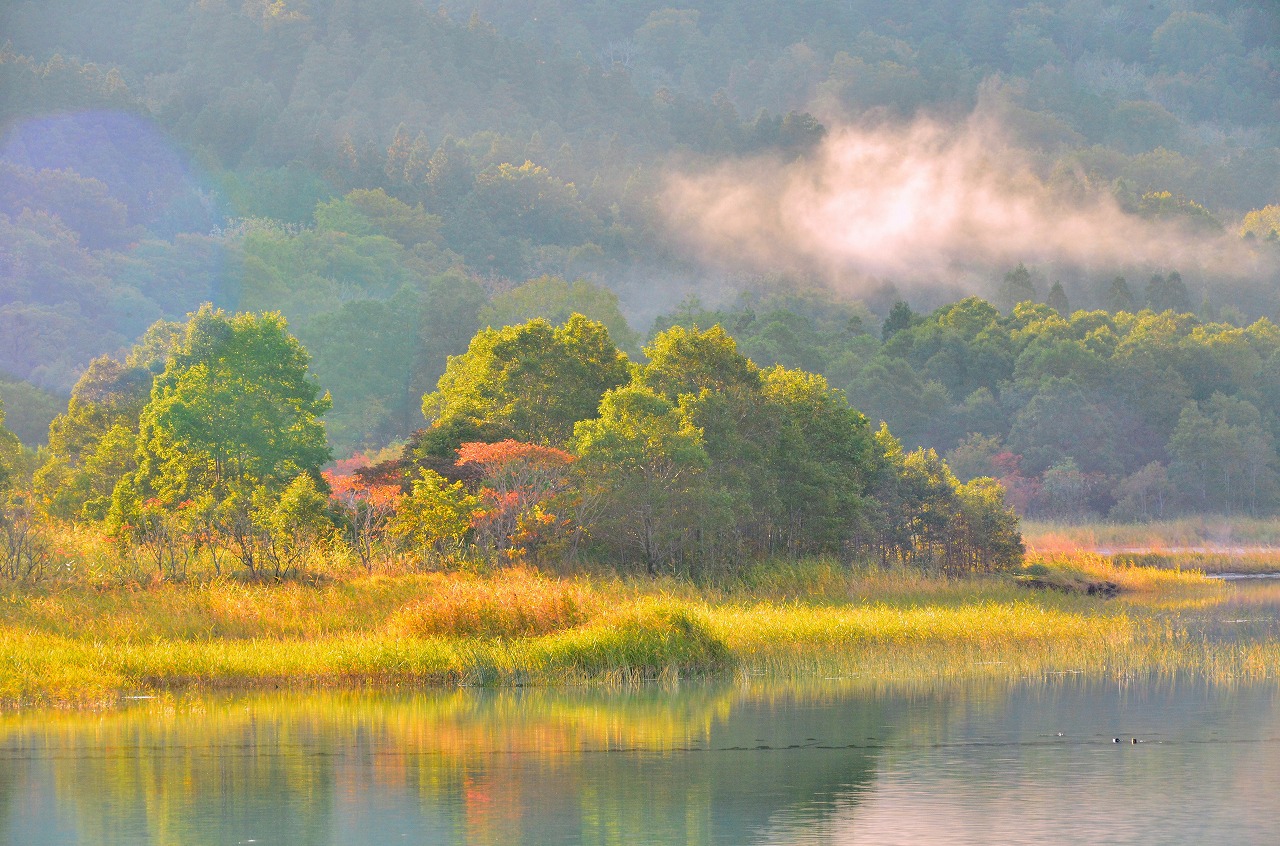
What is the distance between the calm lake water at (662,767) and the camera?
1827 centimetres

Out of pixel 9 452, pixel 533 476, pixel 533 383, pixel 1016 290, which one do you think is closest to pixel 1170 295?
pixel 1016 290

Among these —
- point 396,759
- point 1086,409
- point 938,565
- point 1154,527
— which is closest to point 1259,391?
point 1086,409

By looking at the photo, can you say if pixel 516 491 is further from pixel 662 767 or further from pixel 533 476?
pixel 662 767

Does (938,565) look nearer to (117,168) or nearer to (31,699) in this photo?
(31,699)

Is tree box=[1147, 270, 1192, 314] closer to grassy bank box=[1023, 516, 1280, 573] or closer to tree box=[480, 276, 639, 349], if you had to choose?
tree box=[480, 276, 639, 349]

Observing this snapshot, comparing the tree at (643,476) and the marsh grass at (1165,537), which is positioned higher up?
the tree at (643,476)

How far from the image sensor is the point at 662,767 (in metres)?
22.3

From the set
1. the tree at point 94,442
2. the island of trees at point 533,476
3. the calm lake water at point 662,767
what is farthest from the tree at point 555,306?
the calm lake water at point 662,767

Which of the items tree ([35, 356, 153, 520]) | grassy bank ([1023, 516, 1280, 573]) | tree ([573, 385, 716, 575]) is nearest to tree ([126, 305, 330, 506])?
tree ([35, 356, 153, 520])

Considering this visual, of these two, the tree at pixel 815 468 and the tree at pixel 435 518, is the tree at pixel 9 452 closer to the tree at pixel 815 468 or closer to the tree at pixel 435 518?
the tree at pixel 435 518

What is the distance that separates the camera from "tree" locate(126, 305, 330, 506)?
57.4 meters

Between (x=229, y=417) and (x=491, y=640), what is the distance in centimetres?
2830

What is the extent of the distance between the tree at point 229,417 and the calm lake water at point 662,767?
2894 centimetres

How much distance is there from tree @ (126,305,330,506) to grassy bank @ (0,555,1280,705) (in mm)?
19042
